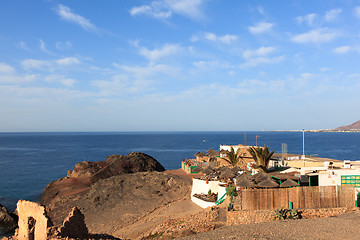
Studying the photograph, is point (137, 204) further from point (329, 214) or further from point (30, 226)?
point (329, 214)

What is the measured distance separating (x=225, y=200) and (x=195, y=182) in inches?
242

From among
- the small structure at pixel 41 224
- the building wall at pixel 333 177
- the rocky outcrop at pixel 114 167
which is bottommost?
the rocky outcrop at pixel 114 167

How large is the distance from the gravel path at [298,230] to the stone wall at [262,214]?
0.79 meters

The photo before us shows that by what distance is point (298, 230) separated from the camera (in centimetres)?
1567

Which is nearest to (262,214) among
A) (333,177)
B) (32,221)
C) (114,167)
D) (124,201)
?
(333,177)

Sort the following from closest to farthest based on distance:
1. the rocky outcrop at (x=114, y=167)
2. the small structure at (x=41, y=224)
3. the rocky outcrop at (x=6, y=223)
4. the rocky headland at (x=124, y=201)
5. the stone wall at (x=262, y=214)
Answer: the small structure at (x=41, y=224), the stone wall at (x=262, y=214), the rocky headland at (x=124, y=201), the rocky outcrop at (x=6, y=223), the rocky outcrop at (x=114, y=167)

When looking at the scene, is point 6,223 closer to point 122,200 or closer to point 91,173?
point 122,200

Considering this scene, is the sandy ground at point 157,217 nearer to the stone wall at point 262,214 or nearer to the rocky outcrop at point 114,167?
the stone wall at point 262,214

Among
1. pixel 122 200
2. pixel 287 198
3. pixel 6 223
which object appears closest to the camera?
pixel 287 198

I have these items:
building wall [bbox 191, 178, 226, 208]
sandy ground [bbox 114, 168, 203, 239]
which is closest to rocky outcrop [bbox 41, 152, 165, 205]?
sandy ground [bbox 114, 168, 203, 239]

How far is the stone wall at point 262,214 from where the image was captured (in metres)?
18.5

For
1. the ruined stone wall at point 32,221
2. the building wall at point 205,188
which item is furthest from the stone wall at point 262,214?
the ruined stone wall at point 32,221

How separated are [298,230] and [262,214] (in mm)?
3127

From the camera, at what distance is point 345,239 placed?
46.5 feet
